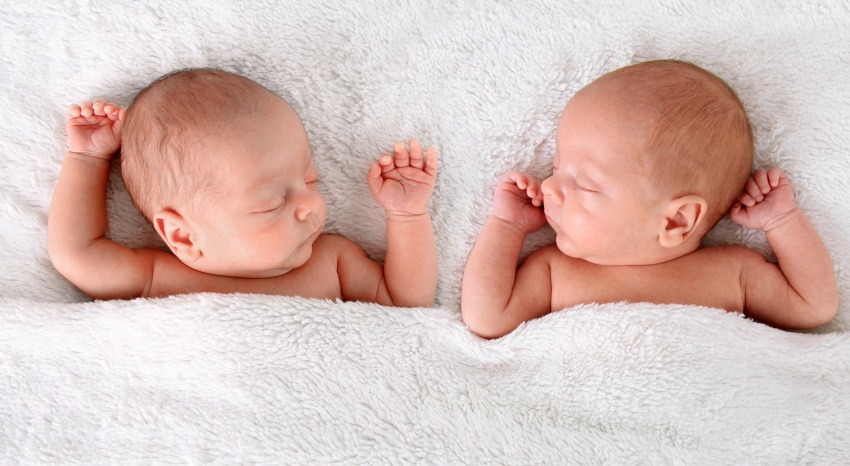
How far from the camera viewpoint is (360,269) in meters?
1.82

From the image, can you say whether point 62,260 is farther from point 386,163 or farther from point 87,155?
point 386,163

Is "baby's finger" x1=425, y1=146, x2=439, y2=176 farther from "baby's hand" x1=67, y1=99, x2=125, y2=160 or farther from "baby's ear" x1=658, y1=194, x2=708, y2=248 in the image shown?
"baby's hand" x1=67, y1=99, x2=125, y2=160

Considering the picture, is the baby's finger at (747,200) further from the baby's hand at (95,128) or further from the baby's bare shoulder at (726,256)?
the baby's hand at (95,128)

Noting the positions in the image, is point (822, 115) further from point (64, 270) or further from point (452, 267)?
point (64, 270)

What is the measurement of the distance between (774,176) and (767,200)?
6 cm

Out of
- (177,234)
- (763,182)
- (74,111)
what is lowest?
(177,234)

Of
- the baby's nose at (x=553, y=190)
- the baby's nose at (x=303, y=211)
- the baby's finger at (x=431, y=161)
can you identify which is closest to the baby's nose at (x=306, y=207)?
the baby's nose at (x=303, y=211)

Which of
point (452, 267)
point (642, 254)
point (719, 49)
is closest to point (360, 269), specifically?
point (452, 267)

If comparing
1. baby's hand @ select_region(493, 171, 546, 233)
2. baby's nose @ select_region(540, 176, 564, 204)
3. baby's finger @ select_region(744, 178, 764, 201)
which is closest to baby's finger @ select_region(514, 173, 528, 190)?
baby's hand @ select_region(493, 171, 546, 233)

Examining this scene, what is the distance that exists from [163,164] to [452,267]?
2.34 ft

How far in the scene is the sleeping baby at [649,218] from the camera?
1.59m

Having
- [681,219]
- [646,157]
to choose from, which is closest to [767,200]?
[681,219]

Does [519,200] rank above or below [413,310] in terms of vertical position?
above

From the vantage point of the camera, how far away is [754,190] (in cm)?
175
